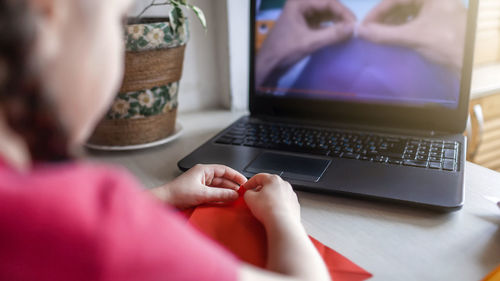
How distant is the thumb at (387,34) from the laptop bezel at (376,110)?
0.10 meters

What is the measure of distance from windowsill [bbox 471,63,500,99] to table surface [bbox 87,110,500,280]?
0.63m

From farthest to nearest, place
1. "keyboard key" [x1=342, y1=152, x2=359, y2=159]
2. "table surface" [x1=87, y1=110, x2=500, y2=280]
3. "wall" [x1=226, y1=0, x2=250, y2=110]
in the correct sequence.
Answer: "wall" [x1=226, y1=0, x2=250, y2=110] → "keyboard key" [x1=342, y1=152, x2=359, y2=159] → "table surface" [x1=87, y1=110, x2=500, y2=280]

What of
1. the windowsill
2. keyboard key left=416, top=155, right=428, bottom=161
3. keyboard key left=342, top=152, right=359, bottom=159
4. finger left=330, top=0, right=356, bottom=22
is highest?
finger left=330, top=0, right=356, bottom=22

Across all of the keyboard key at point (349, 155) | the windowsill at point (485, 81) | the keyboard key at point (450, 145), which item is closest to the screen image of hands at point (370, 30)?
the keyboard key at point (450, 145)

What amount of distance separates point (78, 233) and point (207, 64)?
0.89 metres

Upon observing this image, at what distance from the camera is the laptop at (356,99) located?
2.00 ft

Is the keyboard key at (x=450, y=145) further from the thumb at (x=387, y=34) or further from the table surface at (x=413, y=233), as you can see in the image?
the thumb at (x=387, y=34)

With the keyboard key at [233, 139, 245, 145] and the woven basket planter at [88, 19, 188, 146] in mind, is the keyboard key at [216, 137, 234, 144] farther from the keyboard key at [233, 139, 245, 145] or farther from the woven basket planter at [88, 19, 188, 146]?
the woven basket planter at [88, 19, 188, 146]

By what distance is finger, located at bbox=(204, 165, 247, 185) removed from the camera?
0.60 meters

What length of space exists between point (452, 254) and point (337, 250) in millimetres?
120

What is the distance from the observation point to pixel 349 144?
703mm

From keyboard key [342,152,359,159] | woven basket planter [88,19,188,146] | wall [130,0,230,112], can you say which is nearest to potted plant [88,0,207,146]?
woven basket planter [88,19,188,146]

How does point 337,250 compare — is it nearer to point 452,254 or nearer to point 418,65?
point 452,254

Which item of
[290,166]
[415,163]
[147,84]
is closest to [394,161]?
→ [415,163]
